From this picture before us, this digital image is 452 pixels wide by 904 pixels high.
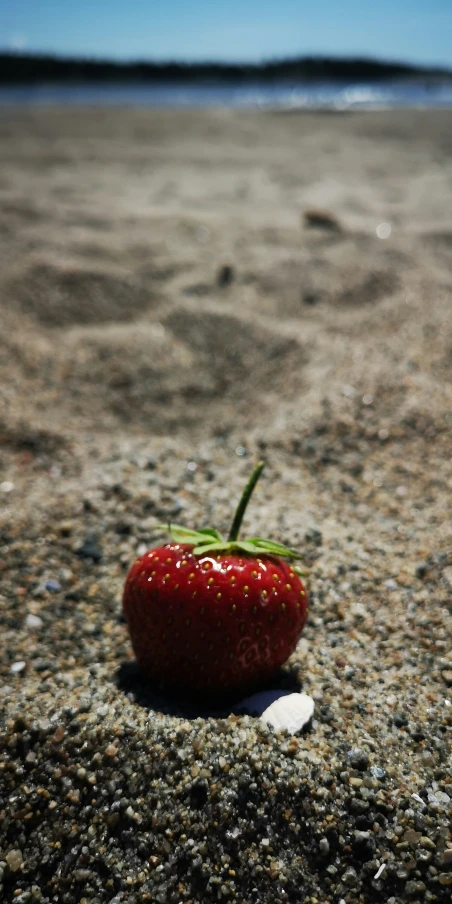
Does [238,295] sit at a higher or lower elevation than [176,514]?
higher

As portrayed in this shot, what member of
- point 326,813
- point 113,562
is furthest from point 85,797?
point 113,562

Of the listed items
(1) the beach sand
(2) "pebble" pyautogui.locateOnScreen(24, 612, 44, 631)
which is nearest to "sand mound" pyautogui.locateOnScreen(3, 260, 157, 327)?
(1) the beach sand

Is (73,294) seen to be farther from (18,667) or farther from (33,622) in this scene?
(18,667)

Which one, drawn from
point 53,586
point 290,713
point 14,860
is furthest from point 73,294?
point 14,860

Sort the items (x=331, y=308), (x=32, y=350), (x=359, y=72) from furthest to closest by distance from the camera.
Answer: (x=359, y=72), (x=331, y=308), (x=32, y=350)

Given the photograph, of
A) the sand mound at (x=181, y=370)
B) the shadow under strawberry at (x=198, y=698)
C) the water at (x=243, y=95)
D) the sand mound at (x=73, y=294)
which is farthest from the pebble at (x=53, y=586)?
the water at (x=243, y=95)

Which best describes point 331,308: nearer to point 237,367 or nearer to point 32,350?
point 237,367

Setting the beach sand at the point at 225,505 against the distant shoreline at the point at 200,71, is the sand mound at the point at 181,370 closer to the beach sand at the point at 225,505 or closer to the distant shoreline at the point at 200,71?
the beach sand at the point at 225,505
